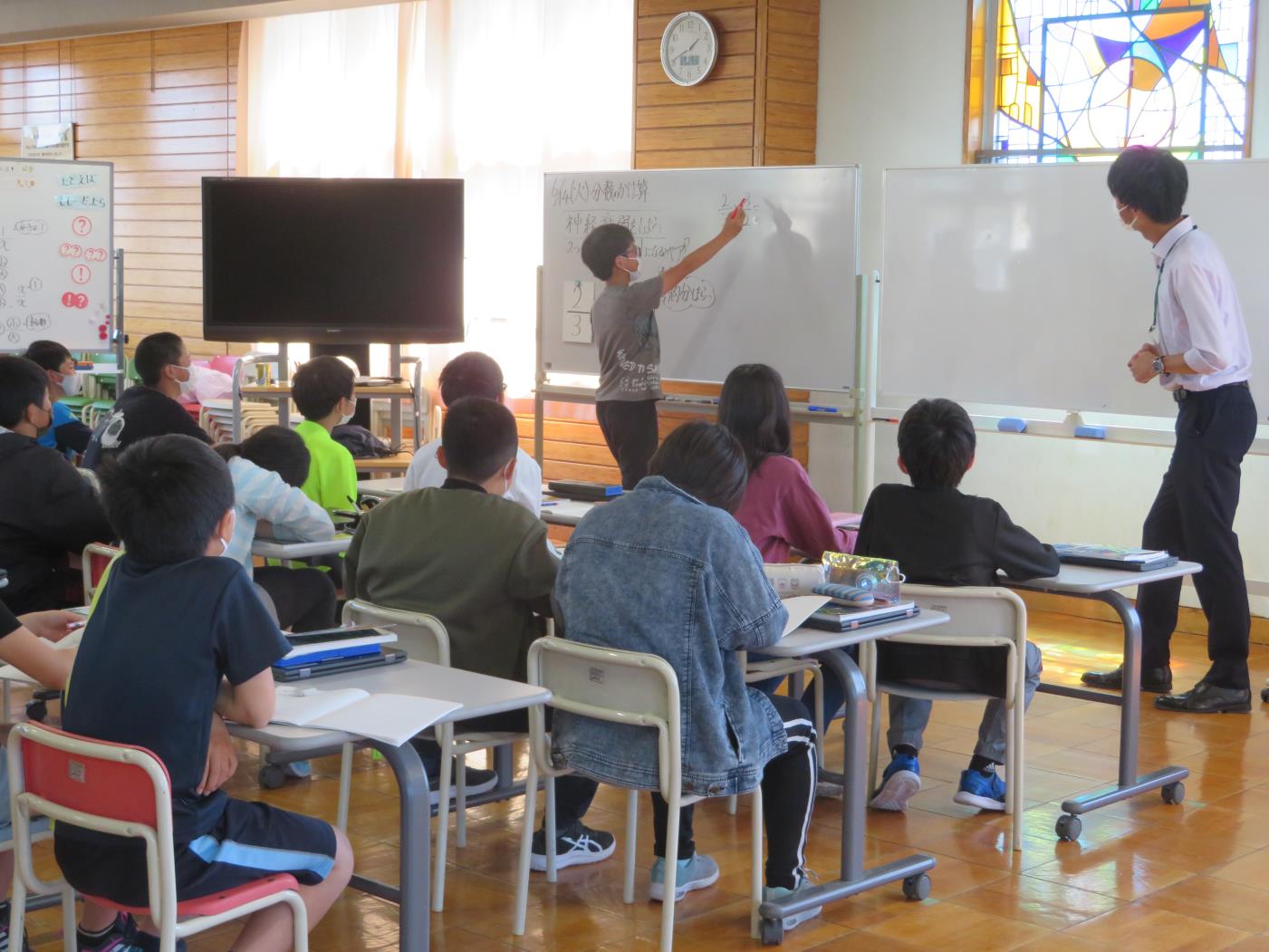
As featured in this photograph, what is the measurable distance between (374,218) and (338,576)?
9.31 ft

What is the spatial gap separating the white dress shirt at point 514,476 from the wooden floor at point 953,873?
823mm

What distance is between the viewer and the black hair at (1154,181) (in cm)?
477

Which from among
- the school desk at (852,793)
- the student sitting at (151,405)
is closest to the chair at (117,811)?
the school desk at (852,793)

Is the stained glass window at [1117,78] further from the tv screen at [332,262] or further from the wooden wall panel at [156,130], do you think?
the wooden wall panel at [156,130]

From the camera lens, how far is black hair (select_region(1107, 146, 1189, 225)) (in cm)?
477

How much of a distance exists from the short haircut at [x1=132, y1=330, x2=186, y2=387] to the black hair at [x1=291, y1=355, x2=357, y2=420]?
0.61 metres

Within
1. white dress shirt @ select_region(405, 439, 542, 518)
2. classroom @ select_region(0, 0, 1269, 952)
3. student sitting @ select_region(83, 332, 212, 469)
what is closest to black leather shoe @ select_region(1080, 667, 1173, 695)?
classroom @ select_region(0, 0, 1269, 952)

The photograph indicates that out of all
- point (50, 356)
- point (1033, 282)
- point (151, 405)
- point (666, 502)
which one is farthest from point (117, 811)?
point (1033, 282)

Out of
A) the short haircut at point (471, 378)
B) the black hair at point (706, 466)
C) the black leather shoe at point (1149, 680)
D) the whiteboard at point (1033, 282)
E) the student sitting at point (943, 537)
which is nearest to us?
the black hair at point (706, 466)

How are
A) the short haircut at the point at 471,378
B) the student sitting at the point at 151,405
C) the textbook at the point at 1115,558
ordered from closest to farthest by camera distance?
1. the textbook at the point at 1115,558
2. the short haircut at the point at 471,378
3. the student sitting at the point at 151,405

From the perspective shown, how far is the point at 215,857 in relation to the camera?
2.28 metres

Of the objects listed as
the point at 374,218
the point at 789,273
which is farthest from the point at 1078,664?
the point at 374,218

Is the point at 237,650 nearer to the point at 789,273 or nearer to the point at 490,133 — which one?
the point at 789,273

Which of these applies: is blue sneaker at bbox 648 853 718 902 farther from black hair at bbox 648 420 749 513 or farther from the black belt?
the black belt
